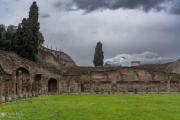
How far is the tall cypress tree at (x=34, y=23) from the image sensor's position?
4647cm

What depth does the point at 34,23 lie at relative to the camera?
48281 mm

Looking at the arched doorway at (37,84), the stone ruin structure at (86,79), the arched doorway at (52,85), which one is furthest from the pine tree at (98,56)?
the arched doorway at (37,84)

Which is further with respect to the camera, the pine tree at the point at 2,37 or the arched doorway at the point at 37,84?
the pine tree at the point at 2,37

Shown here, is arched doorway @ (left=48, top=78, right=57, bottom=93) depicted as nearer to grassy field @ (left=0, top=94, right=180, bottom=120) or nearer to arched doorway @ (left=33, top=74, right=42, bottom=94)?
arched doorway @ (left=33, top=74, right=42, bottom=94)

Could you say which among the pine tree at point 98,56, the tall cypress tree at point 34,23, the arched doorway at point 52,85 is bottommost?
the arched doorway at point 52,85

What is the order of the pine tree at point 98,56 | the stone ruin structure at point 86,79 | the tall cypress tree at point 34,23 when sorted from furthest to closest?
the pine tree at point 98,56 < the tall cypress tree at point 34,23 < the stone ruin structure at point 86,79

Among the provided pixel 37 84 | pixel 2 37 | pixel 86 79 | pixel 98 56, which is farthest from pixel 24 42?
pixel 98 56

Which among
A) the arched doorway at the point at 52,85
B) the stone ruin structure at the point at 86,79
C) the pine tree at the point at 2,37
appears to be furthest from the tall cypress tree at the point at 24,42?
the arched doorway at the point at 52,85

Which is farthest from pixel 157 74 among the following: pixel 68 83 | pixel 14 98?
pixel 14 98

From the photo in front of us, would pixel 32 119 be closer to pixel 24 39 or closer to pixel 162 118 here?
pixel 162 118

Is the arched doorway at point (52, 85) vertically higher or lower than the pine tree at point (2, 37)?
lower

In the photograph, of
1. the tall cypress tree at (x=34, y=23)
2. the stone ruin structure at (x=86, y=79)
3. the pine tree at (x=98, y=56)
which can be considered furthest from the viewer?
the pine tree at (x=98, y=56)

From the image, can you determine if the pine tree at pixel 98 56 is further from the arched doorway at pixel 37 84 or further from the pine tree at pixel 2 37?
the pine tree at pixel 2 37

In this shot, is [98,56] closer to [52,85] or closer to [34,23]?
[34,23]
